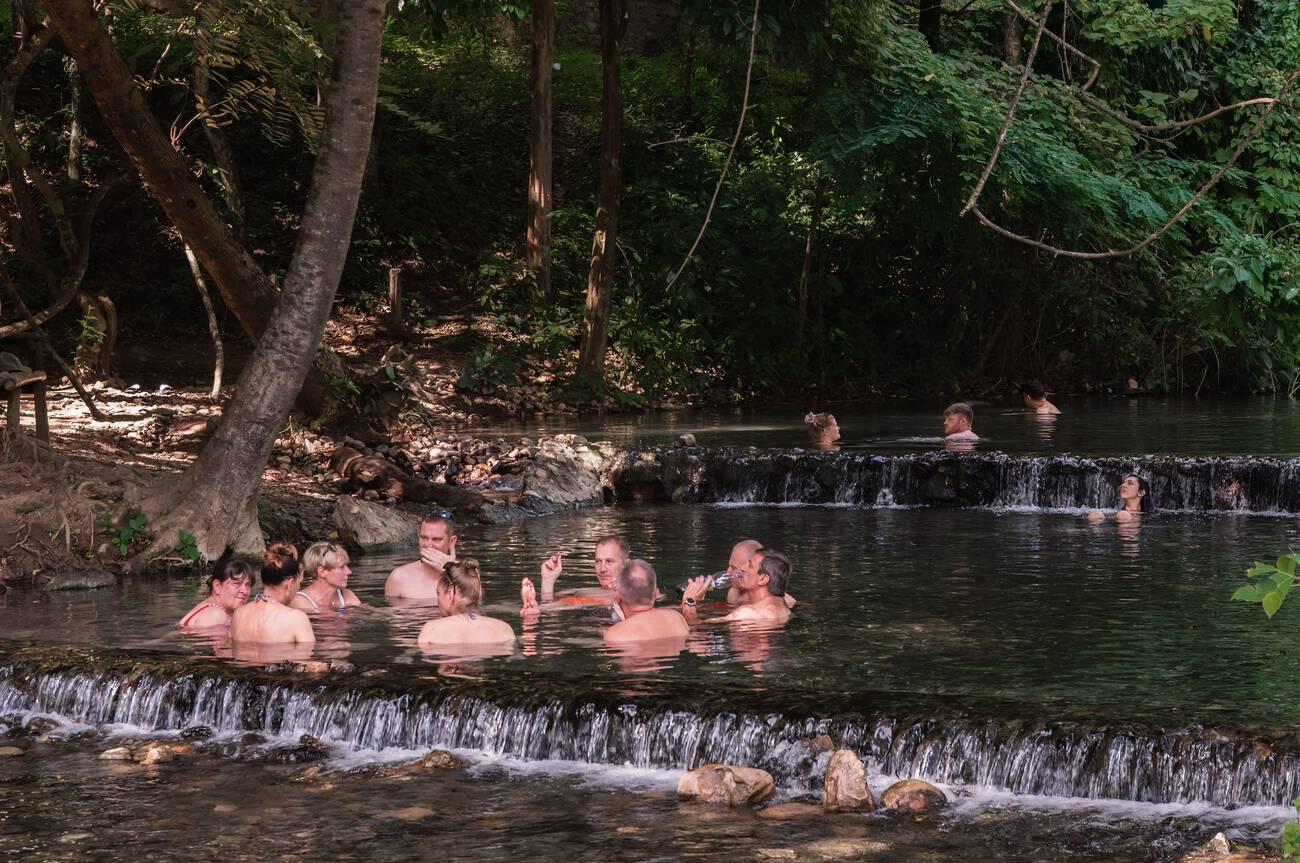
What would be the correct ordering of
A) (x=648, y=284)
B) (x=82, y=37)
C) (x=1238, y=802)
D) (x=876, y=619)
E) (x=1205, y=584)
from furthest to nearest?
(x=648, y=284) < (x=82, y=37) < (x=1205, y=584) < (x=876, y=619) < (x=1238, y=802)

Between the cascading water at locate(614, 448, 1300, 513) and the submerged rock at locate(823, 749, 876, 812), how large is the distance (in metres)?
11.3

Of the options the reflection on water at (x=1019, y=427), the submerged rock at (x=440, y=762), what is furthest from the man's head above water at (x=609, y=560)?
the reflection on water at (x=1019, y=427)

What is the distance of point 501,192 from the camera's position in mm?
34094

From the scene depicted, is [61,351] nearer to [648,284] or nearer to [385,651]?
[648,284]

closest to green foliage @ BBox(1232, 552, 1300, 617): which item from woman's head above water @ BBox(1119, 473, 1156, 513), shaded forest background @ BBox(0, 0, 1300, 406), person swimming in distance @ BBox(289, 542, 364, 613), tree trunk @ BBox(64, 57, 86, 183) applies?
person swimming in distance @ BBox(289, 542, 364, 613)

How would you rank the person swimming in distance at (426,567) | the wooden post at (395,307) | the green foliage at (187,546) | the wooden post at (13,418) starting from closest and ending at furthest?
1. the person swimming in distance at (426,567)
2. the green foliage at (187,546)
3. the wooden post at (13,418)
4. the wooden post at (395,307)

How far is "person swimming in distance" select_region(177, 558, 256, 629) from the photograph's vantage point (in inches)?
450

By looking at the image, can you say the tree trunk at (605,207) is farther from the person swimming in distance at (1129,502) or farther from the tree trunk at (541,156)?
the person swimming in distance at (1129,502)

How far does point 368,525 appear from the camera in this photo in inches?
643

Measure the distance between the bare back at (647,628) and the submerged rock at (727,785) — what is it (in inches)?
108

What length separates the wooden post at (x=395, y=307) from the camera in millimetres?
29375

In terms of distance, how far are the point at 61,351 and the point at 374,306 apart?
6327 mm

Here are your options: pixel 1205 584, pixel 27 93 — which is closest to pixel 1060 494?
pixel 1205 584

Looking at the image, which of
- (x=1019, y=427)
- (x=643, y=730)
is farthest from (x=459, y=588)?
(x=1019, y=427)
